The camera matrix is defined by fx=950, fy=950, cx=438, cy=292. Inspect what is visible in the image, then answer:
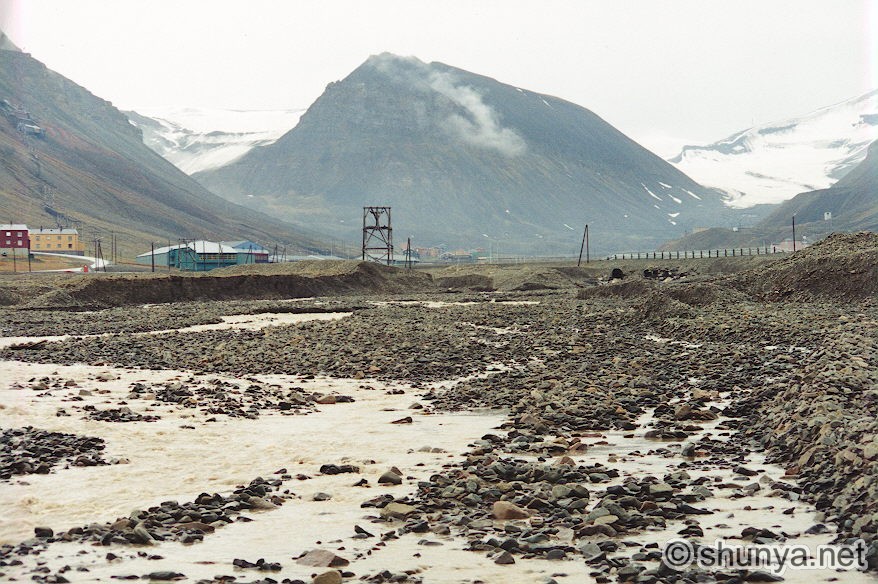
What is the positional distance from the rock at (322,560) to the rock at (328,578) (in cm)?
62

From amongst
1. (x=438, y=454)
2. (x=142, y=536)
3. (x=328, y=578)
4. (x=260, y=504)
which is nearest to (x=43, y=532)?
(x=142, y=536)

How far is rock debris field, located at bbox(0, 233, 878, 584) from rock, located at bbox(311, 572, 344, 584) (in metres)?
Answer: 0.02

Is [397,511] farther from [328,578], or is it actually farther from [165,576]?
[165,576]

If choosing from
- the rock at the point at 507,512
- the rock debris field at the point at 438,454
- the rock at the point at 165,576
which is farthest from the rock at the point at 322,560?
the rock at the point at 507,512

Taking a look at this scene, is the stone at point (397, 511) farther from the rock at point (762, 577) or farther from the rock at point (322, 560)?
the rock at point (762, 577)

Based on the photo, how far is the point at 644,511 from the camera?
12156 mm

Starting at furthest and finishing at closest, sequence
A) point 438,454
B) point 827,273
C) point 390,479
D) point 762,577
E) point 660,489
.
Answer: point 827,273 → point 438,454 → point 390,479 → point 660,489 → point 762,577

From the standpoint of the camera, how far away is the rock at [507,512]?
482 inches

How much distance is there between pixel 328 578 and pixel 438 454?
276 inches

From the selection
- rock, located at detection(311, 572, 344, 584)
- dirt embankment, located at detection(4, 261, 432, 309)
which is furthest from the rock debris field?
dirt embankment, located at detection(4, 261, 432, 309)

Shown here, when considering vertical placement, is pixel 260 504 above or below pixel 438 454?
above

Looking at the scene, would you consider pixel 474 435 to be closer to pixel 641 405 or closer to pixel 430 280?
pixel 641 405

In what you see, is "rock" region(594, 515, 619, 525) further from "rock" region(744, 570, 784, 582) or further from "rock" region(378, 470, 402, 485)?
"rock" region(378, 470, 402, 485)

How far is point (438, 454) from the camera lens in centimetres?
1681
